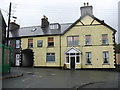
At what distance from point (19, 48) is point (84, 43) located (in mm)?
11929

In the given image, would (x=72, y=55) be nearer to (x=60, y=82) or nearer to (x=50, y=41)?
(x=50, y=41)

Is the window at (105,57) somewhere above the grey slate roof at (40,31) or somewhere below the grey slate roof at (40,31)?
below

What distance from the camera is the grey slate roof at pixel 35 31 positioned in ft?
105

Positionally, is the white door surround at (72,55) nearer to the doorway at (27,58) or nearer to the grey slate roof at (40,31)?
the grey slate roof at (40,31)

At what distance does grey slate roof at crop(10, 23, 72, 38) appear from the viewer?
32.0 m

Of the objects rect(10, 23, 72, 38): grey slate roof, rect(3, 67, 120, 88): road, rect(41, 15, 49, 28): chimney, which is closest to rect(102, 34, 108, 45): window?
rect(10, 23, 72, 38): grey slate roof

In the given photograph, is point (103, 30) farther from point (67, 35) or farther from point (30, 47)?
point (30, 47)

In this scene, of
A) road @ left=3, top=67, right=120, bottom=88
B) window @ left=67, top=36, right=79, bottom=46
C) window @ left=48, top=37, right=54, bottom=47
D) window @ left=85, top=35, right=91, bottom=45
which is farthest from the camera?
window @ left=48, top=37, right=54, bottom=47

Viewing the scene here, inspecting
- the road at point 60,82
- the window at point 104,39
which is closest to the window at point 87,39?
the window at point 104,39

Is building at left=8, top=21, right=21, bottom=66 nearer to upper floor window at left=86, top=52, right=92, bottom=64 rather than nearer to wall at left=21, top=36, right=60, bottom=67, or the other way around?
wall at left=21, top=36, right=60, bottom=67

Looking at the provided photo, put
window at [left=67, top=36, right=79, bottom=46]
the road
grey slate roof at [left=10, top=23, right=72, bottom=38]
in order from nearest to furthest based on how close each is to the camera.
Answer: the road < window at [left=67, top=36, right=79, bottom=46] < grey slate roof at [left=10, top=23, right=72, bottom=38]

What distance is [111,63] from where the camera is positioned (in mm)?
27969

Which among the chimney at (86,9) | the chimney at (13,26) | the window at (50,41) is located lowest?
the window at (50,41)

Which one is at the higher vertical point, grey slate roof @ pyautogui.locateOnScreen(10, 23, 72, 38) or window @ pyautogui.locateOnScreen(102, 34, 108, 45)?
grey slate roof @ pyautogui.locateOnScreen(10, 23, 72, 38)
